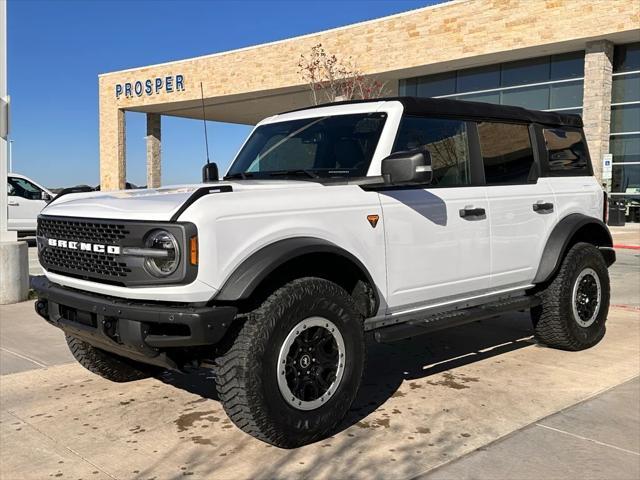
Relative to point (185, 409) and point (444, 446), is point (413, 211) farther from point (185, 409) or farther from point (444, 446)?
point (185, 409)

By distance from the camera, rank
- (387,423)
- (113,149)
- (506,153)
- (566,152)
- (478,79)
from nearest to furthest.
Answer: (387,423) < (506,153) < (566,152) < (478,79) < (113,149)

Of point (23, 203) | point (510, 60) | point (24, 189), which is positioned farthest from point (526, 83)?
point (23, 203)

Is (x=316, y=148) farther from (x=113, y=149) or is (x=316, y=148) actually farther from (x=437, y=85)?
(x=113, y=149)

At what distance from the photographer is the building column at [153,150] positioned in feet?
129

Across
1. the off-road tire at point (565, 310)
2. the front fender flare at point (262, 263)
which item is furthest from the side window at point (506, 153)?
the front fender flare at point (262, 263)

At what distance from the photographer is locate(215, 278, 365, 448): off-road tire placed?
3307mm

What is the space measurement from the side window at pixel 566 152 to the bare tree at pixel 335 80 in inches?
585

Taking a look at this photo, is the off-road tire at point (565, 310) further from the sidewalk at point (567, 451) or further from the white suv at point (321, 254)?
the sidewalk at point (567, 451)

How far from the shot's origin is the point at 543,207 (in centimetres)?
521

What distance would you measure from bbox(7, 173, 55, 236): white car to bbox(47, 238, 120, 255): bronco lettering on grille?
1230 centimetres

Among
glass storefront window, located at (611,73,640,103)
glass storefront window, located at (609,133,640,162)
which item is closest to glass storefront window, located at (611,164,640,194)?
glass storefront window, located at (609,133,640,162)

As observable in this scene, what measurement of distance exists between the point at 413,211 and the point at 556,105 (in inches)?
806

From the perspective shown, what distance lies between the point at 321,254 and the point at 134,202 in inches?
42.2

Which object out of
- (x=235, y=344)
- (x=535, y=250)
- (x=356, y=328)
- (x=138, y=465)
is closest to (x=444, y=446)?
(x=356, y=328)
